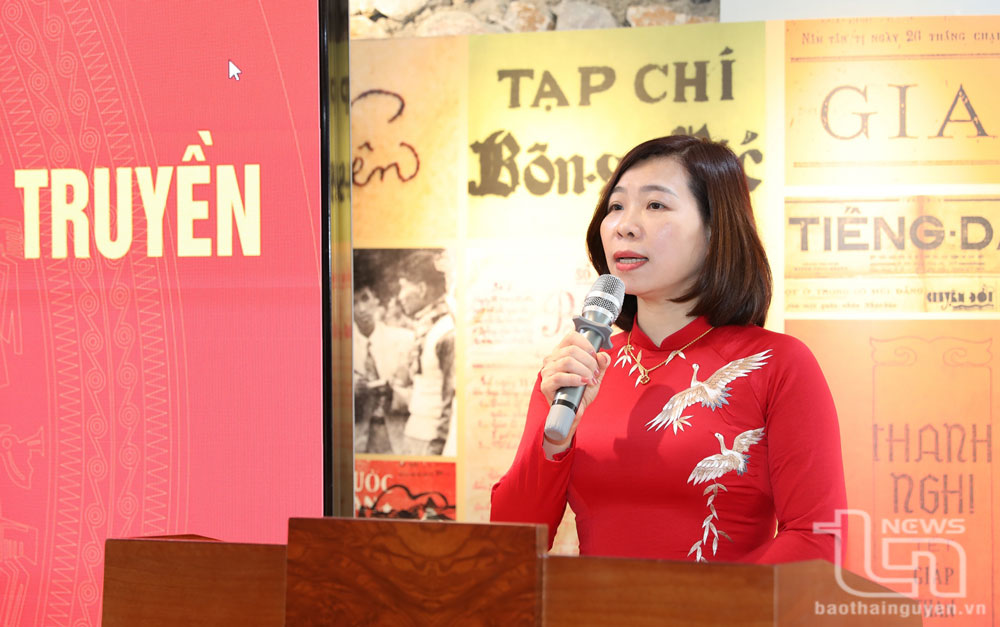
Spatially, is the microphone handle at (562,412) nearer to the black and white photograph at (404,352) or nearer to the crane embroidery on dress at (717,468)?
the crane embroidery on dress at (717,468)

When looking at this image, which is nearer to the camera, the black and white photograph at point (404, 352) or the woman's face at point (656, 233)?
the woman's face at point (656, 233)

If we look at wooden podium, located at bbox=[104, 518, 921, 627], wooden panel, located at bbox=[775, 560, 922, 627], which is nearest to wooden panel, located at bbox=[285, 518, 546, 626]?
wooden podium, located at bbox=[104, 518, 921, 627]

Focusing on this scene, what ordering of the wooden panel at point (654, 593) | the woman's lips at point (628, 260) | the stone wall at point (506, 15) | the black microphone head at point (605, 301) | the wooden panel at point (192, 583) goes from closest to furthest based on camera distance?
the wooden panel at point (654, 593), the wooden panel at point (192, 583), the black microphone head at point (605, 301), the woman's lips at point (628, 260), the stone wall at point (506, 15)

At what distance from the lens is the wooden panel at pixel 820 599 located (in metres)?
0.83

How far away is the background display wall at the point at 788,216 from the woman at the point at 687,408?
1.29 m

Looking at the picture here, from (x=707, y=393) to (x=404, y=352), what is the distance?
1648mm

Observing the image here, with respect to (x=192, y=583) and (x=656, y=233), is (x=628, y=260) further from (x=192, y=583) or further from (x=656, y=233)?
(x=192, y=583)

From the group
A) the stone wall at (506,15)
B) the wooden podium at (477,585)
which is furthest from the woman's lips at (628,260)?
the stone wall at (506,15)

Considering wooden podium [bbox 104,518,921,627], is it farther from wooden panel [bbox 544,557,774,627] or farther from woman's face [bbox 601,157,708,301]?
woman's face [bbox 601,157,708,301]

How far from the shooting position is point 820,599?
0.87 m

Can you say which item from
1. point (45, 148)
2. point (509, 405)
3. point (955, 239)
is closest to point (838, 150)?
point (955, 239)

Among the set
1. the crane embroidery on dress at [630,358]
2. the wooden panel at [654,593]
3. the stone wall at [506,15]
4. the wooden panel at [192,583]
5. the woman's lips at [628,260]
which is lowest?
the wooden panel at [192,583]

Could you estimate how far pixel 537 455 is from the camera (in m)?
1.54

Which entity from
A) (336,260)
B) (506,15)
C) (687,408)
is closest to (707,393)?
(687,408)
